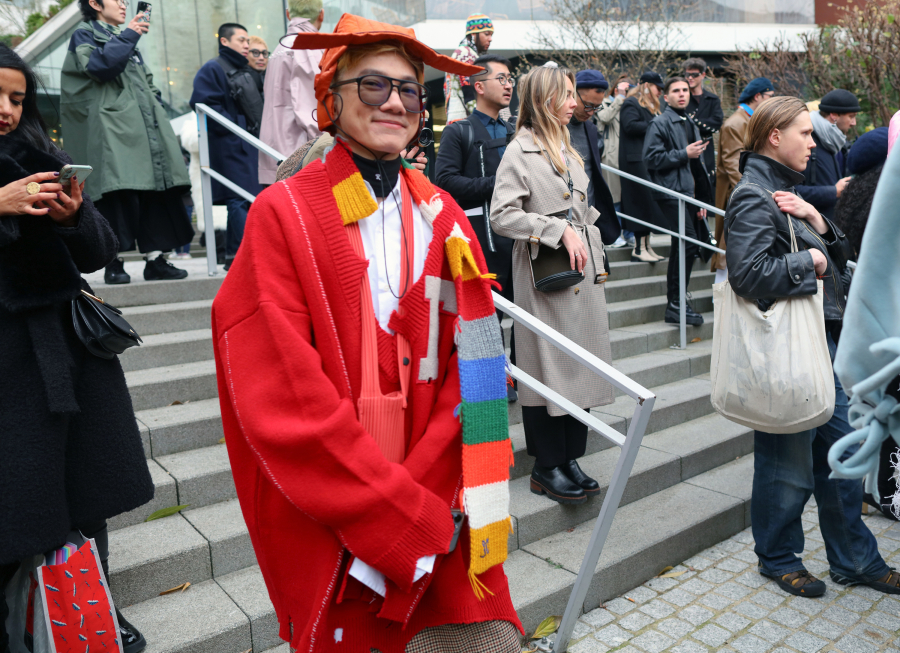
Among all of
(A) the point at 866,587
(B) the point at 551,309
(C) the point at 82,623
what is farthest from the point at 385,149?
(A) the point at 866,587

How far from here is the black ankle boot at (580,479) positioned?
3.66m

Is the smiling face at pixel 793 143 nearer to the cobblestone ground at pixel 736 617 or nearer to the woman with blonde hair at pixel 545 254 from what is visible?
the woman with blonde hair at pixel 545 254

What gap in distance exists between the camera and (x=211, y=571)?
9.45 feet

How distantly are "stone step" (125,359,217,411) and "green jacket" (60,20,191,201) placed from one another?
1326 millimetres

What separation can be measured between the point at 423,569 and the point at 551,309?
84.3 inches

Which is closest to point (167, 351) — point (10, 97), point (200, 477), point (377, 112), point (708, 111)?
point (200, 477)

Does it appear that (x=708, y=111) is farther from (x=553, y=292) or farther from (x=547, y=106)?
(x=553, y=292)

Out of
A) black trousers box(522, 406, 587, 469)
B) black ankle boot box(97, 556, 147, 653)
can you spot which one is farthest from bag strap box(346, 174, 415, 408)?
black trousers box(522, 406, 587, 469)

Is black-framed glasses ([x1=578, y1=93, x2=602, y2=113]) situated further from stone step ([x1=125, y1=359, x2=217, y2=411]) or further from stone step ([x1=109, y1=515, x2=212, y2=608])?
stone step ([x1=109, y1=515, x2=212, y2=608])

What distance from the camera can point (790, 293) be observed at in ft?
9.44

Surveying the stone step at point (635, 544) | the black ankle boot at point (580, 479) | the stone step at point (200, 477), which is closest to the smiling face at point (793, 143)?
the black ankle boot at point (580, 479)

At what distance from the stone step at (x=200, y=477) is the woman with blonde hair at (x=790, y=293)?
2.30m

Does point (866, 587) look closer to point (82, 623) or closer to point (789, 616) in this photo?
point (789, 616)

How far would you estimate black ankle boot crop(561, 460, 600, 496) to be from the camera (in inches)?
144
